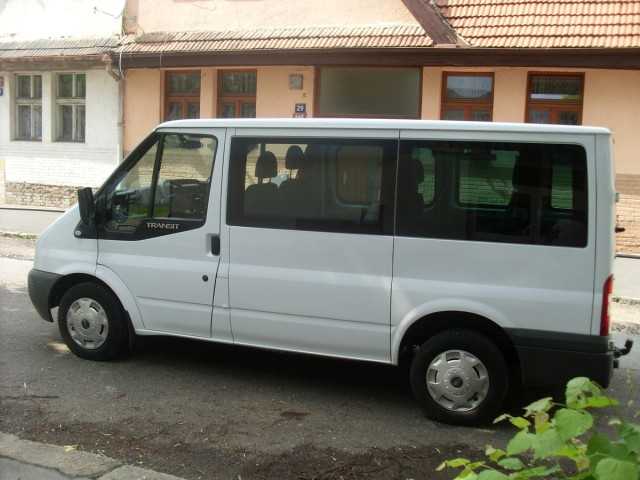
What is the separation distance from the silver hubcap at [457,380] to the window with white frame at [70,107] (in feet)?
50.4

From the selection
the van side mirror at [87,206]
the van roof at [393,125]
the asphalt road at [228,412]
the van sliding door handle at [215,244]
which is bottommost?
the asphalt road at [228,412]

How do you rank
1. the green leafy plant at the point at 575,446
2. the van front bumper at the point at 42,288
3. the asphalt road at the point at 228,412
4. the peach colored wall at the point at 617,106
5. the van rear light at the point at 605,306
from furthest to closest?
the peach colored wall at the point at 617,106
the van front bumper at the point at 42,288
the van rear light at the point at 605,306
the asphalt road at the point at 228,412
the green leafy plant at the point at 575,446

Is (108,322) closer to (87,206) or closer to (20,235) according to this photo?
(87,206)

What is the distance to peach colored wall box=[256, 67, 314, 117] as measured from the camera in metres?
15.4

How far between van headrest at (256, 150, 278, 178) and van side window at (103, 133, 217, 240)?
0.39 metres

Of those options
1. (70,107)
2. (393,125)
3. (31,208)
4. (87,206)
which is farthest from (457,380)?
(70,107)

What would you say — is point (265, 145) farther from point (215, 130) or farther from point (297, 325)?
point (297, 325)

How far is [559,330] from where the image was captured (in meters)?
4.55

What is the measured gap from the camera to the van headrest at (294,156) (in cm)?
511

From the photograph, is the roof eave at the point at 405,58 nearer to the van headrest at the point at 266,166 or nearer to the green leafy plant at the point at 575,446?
the van headrest at the point at 266,166

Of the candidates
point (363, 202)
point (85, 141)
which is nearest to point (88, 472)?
point (363, 202)

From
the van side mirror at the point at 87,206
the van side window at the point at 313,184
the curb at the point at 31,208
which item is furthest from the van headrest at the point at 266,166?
the curb at the point at 31,208

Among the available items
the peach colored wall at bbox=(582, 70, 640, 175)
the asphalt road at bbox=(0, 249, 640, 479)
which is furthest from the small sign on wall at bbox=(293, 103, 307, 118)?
the asphalt road at bbox=(0, 249, 640, 479)

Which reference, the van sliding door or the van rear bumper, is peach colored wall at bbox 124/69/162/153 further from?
the van rear bumper
